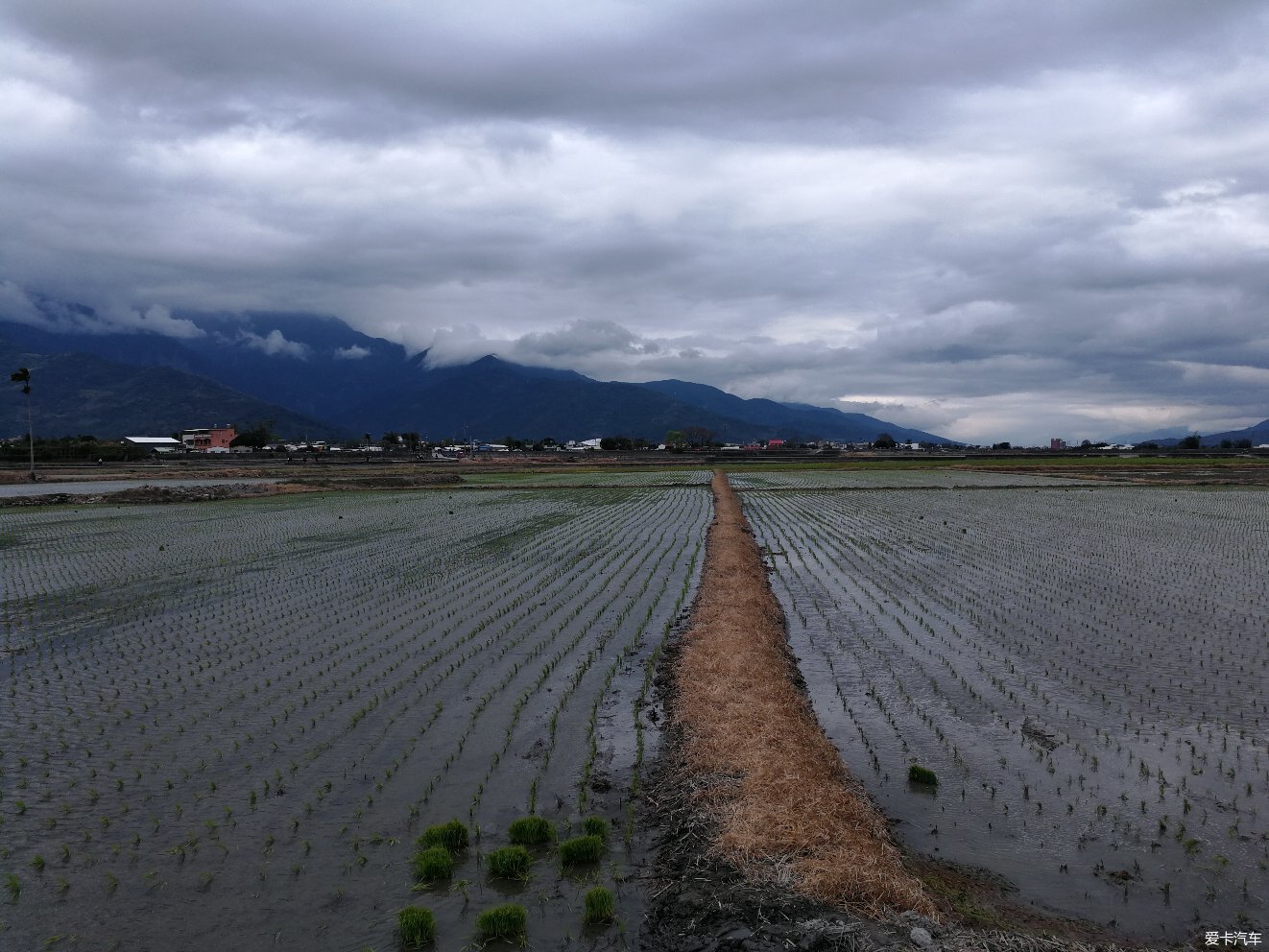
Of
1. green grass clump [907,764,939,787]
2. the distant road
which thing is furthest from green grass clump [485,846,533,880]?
the distant road

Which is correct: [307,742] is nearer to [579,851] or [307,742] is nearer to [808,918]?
[579,851]

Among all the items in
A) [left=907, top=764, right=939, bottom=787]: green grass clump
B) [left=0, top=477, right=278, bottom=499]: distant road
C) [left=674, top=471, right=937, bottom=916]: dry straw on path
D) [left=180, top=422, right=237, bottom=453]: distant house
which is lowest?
[left=0, top=477, right=278, bottom=499]: distant road

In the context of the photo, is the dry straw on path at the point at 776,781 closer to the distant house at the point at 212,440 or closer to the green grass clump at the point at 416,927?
the green grass clump at the point at 416,927

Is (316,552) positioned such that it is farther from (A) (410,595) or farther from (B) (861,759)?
(B) (861,759)

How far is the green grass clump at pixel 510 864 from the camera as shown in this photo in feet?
18.9

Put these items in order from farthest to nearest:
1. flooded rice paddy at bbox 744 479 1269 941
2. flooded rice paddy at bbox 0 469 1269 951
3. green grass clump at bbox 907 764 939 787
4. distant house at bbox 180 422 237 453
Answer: distant house at bbox 180 422 237 453
green grass clump at bbox 907 764 939 787
flooded rice paddy at bbox 744 479 1269 941
flooded rice paddy at bbox 0 469 1269 951

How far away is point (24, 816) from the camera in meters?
6.77

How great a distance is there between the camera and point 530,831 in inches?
245

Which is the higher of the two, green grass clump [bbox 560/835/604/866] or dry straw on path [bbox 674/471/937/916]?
dry straw on path [bbox 674/471/937/916]

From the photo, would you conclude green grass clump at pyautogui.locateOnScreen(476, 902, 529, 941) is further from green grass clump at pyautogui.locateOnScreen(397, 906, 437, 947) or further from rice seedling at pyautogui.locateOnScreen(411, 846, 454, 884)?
rice seedling at pyautogui.locateOnScreen(411, 846, 454, 884)

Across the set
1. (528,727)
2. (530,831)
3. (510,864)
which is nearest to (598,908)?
(510,864)

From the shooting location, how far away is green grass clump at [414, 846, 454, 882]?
572 cm

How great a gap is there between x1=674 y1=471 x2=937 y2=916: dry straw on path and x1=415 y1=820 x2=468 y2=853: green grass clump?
208cm

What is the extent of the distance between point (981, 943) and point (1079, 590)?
13.9 metres
